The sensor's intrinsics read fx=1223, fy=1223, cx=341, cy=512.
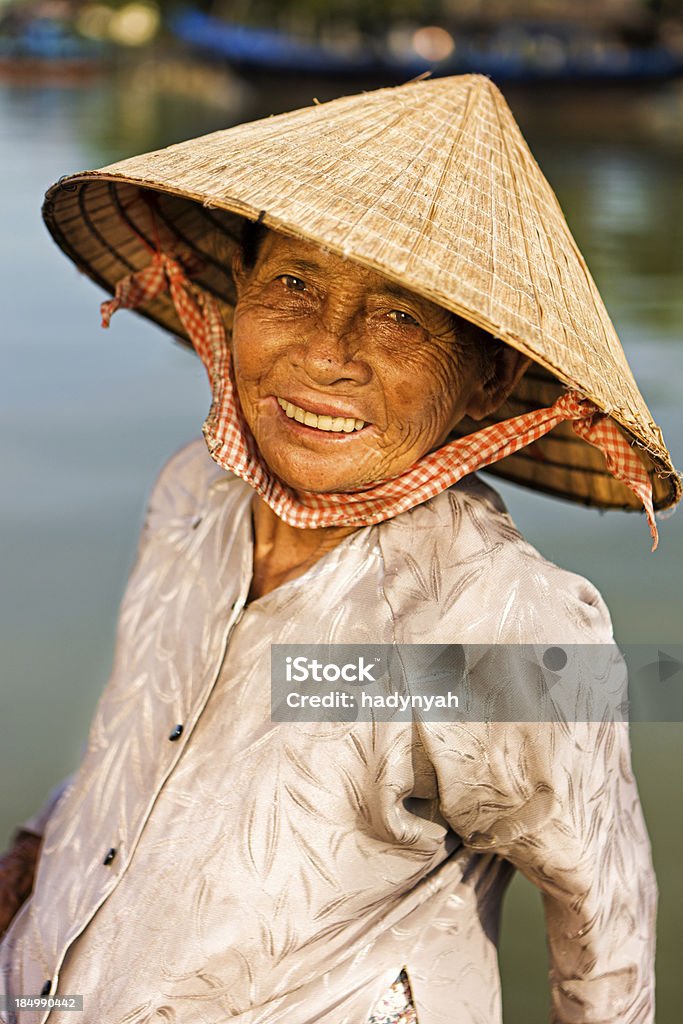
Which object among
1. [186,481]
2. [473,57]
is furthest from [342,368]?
[473,57]

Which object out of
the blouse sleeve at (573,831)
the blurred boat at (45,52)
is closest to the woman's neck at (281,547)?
the blouse sleeve at (573,831)

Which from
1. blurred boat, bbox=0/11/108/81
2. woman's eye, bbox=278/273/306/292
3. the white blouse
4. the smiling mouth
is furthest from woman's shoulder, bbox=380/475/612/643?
blurred boat, bbox=0/11/108/81

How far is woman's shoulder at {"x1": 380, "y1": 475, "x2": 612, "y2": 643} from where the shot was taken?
109cm

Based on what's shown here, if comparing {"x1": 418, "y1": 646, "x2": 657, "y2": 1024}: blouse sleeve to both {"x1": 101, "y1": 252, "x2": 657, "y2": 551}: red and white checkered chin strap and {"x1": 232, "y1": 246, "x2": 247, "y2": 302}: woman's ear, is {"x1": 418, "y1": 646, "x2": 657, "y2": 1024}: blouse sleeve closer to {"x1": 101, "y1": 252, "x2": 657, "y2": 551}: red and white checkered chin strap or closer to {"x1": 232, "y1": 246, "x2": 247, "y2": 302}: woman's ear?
{"x1": 101, "y1": 252, "x2": 657, "y2": 551}: red and white checkered chin strap

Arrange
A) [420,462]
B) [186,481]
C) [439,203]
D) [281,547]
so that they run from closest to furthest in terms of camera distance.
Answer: [439,203] → [420,462] → [281,547] → [186,481]

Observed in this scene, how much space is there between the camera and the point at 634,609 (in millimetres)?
2912

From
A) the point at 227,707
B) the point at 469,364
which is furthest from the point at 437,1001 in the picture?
Result: the point at 469,364

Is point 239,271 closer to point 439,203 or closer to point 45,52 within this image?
point 439,203

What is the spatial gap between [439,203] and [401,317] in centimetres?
11

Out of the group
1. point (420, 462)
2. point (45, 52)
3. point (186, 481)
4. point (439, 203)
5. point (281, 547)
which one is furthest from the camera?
point (45, 52)

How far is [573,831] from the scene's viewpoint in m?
1.10

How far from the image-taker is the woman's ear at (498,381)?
1.20 metres

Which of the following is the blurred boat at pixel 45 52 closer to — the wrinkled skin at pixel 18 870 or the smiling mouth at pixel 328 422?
the wrinkled skin at pixel 18 870

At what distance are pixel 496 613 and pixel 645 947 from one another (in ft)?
1.26
